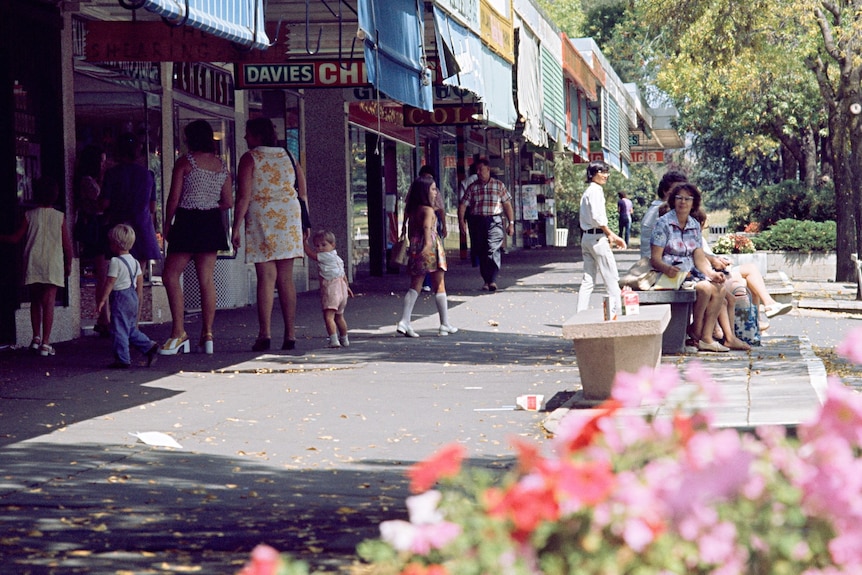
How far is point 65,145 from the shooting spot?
13172 mm

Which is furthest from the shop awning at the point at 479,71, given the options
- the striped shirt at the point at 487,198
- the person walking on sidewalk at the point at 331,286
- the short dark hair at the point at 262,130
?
the striped shirt at the point at 487,198

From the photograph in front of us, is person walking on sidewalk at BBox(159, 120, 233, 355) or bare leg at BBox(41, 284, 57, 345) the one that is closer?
person walking on sidewalk at BBox(159, 120, 233, 355)

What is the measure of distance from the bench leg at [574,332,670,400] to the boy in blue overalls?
3562 mm

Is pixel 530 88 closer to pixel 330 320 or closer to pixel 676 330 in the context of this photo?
pixel 330 320

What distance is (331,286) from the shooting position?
12.1 m

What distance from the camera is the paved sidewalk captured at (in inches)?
208

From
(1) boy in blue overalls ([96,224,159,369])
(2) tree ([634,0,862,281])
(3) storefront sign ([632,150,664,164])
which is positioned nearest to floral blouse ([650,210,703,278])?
(1) boy in blue overalls ([96,224,159,369])

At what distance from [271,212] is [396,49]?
175cm

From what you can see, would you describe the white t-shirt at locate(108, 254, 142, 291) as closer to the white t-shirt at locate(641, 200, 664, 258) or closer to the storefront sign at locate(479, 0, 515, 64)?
the white t-shirt at locate(641, 200, 664, 258)

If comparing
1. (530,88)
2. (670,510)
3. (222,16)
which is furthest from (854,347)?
(530,88)

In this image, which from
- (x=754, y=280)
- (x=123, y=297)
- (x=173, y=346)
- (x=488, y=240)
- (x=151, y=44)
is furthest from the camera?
(x=488, y=240)

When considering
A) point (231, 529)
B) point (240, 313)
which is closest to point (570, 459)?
point (231, 529)

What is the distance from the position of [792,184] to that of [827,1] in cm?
1122

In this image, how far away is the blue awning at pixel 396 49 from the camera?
10.4 meters
